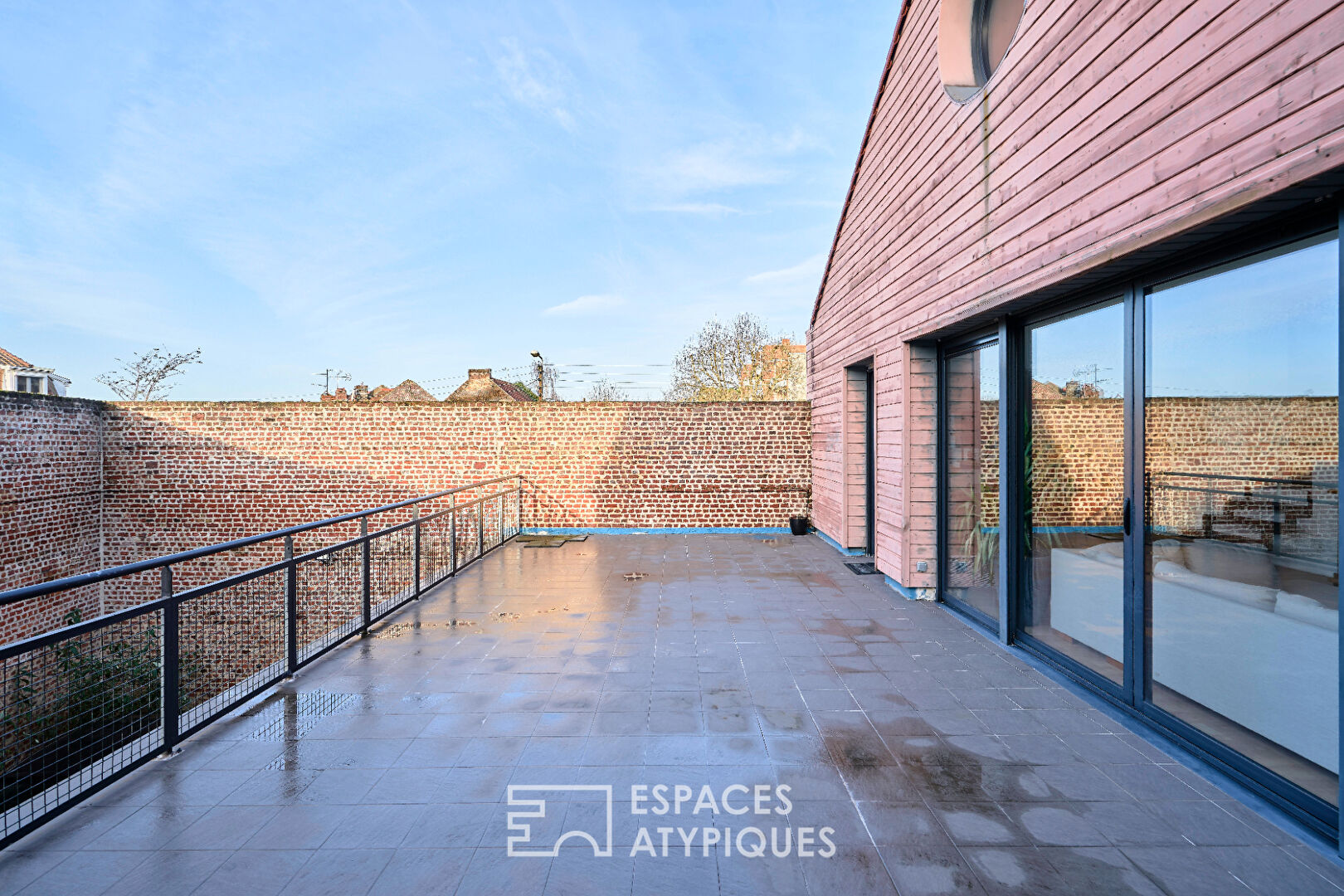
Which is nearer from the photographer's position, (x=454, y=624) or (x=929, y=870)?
(x=929, y=870)

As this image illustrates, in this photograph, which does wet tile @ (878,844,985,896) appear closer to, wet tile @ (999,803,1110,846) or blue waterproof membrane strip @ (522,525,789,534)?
wet tile @ (999,803,1110,846)

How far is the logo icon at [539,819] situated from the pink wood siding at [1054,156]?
294 cm

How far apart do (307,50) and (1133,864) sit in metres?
11.7

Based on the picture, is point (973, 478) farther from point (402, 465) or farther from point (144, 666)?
point (402, 465)

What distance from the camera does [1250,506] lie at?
7.74 ft

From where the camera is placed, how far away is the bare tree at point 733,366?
1827 cm

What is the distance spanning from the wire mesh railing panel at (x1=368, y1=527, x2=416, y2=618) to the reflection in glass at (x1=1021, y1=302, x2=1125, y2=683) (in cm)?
445

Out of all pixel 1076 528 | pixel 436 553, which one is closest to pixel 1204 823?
pixel 1076 528

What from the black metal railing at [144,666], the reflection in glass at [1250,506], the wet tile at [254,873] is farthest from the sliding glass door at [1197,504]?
the black metal railing at [144,666]

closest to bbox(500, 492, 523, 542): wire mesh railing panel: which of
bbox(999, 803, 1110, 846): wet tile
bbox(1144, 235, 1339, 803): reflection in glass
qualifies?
bbox(999, 803, 1110, 846): wet tile

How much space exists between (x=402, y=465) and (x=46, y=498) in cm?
442

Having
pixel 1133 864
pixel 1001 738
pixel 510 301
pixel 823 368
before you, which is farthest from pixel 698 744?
pixel 510 301

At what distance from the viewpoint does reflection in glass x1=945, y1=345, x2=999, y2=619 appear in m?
4.26

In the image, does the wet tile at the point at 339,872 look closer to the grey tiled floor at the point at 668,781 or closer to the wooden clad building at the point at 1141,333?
the grey tiled floor at the point at 668,781
